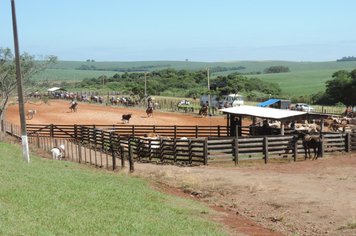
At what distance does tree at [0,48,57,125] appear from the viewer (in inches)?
1175

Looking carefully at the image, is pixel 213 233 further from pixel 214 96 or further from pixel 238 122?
pixel 214 96

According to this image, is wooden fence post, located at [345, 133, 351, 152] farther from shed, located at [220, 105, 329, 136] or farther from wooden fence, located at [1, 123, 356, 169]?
shed, located at [220, 105, 329, 136]

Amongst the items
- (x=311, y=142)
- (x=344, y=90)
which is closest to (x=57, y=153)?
(x=311, y=142)

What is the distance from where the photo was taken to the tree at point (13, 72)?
29.8 m

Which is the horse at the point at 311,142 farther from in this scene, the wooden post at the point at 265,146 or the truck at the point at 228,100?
the truck at the point at 228,100

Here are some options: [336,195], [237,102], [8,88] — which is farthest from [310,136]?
[237,102]

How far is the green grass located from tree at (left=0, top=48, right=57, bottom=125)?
1753 centimetres

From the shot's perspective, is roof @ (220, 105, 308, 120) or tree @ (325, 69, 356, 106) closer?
roof @ (220, 105, 308, 120)

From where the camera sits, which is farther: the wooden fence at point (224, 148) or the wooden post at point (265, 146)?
the wooden post at point (265, 146)

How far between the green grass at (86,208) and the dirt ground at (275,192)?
51.8 inches

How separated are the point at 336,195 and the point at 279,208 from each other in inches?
84.7

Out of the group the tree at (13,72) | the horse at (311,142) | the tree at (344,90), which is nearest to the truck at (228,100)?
the tree at (344,90)

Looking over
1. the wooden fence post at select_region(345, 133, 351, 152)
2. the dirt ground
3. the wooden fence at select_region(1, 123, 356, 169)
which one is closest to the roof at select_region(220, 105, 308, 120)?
the wooden fence at select_region(1, 123, 356, 169)

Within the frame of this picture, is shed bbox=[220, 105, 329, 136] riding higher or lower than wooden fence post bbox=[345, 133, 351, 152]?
higher
